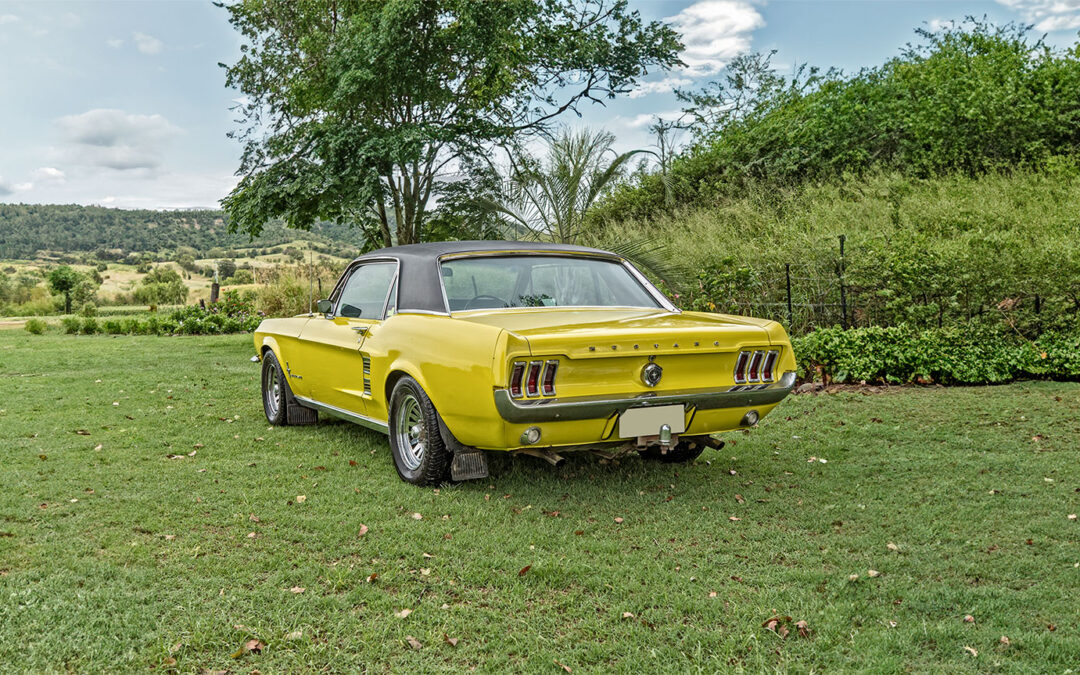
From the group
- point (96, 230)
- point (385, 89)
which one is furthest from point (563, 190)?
point (96, 230)

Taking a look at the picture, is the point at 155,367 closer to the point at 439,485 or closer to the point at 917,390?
the point at 439,485

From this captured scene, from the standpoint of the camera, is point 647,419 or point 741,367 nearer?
point 647,419

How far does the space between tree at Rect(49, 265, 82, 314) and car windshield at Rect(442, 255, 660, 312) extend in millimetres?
29904

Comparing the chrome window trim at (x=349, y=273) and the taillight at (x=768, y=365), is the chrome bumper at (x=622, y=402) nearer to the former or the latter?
the taillight at (x=768, y=365)

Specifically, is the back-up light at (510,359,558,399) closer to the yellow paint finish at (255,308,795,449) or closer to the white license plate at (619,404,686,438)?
the yellow paint finish at (255,308,795,449)

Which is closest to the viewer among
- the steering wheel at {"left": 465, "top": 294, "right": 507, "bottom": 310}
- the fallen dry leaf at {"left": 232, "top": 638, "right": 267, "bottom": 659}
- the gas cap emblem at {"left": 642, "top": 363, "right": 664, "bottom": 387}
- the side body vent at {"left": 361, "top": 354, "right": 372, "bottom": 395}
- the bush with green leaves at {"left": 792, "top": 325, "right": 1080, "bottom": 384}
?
the fallen dry leaf at {"left": 232, "top": 638, "right": 267, "bottom": 659}

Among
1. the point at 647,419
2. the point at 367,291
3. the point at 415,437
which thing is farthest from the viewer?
the point at 367,291

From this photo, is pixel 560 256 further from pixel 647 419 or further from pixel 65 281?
pixel 65 281

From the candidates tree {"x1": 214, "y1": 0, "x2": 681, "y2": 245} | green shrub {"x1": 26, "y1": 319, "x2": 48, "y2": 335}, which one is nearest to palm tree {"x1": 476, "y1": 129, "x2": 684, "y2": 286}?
tree {"x1": 214, "y1": 0, "x2": 681, "y2": 245}

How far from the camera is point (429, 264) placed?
5422 mm

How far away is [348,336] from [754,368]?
2759 mm

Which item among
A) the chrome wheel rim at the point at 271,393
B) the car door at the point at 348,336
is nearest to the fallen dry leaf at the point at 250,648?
the car door at the point at 348,336

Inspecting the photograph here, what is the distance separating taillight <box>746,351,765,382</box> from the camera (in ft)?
16.0

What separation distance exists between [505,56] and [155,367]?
7.85m
